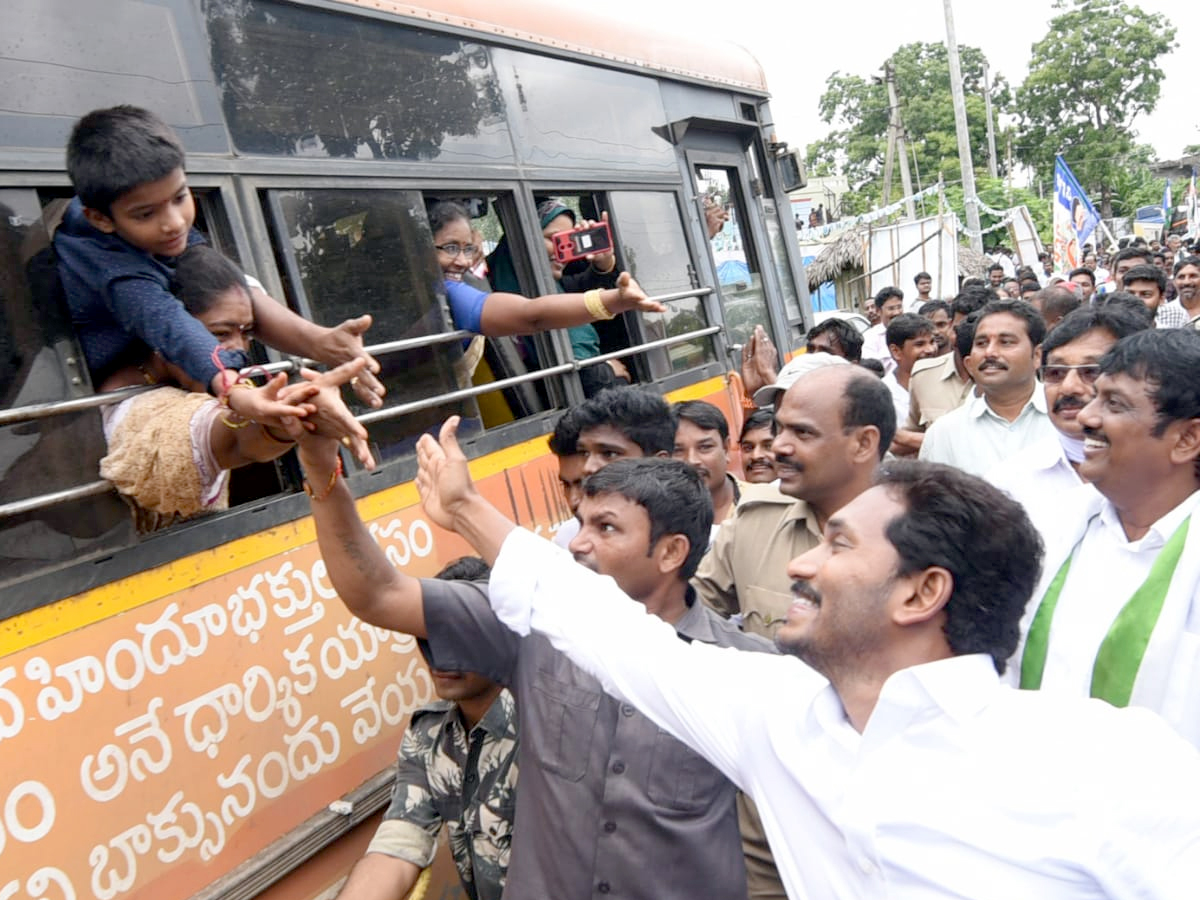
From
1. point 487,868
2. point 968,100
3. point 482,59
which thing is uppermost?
point 968,100

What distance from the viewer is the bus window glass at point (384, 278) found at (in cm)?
286

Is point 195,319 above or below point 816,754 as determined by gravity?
above

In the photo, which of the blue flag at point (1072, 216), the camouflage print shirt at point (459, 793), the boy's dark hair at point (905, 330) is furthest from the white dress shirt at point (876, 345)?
the blue flag at point (1072, 216)

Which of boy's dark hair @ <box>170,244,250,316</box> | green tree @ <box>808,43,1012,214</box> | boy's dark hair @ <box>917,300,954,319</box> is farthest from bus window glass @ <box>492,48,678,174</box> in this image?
green tree @ <box>808,43,1012,214</box>

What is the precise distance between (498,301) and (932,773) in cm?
217

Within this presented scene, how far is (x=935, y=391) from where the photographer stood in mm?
5188

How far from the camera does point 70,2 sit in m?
2.39

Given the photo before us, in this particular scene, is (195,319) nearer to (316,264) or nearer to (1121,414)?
(316,264)

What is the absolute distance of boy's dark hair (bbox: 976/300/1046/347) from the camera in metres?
4.02

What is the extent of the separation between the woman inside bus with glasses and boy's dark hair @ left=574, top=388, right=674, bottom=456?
241 mm

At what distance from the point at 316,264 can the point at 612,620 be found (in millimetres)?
1613

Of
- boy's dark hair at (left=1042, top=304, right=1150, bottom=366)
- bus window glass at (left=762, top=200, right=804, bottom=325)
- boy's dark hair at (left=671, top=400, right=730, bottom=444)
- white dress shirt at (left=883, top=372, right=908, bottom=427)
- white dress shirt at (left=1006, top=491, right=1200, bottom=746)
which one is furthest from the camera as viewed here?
bus window glass at (left=762, top=200, right=804, bottom=325)

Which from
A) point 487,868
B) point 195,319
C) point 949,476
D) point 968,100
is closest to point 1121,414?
point 949,476

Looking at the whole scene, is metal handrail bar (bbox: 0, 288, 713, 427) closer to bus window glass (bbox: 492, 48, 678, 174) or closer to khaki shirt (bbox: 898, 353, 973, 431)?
bus window glass (bbox: 492, 48, 678, 174)
